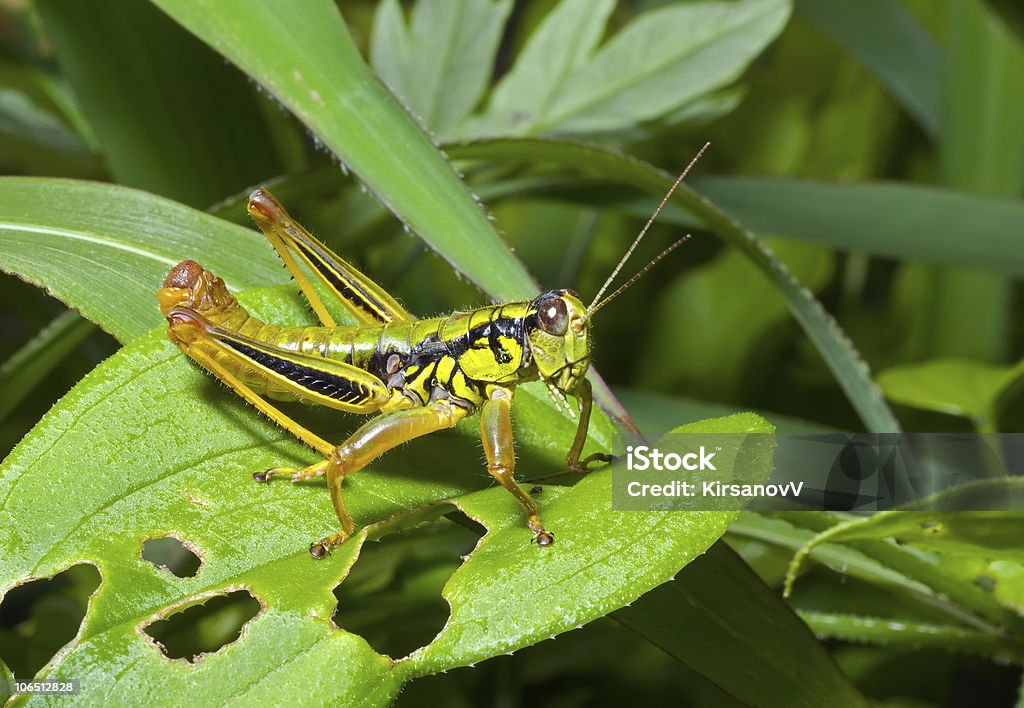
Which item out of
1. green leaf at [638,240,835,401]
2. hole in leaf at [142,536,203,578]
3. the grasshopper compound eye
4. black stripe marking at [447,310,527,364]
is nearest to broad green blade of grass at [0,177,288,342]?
black stripe marking at [447,310,527,364]

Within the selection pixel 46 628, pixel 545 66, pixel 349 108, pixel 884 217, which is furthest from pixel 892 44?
pixel 46 628

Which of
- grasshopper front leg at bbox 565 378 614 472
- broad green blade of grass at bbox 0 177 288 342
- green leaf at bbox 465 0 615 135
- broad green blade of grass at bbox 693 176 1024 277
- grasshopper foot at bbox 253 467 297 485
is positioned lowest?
grasshopper foot at bbox 253 467 297 485

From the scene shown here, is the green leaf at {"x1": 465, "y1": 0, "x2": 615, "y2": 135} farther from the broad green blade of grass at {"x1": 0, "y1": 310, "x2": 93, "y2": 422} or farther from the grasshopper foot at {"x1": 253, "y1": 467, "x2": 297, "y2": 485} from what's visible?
the grasshopper foot at {"x1": 253, "y1": 467, "x2": 297, "y2": 485}

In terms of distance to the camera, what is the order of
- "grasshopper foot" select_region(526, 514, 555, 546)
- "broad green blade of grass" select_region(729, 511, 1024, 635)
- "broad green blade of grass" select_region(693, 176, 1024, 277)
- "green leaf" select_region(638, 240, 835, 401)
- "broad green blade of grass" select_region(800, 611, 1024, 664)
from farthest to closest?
"green leaf" select_region(638, 240, 835, 401) < "broad green blade of grass" select_region(693, 176, 1024, 277) < "broad green blade of grass" select_region(800, 611, 1024, 664) < "broad green blade of grass" select_region(729, 511, 1024, 635) < "grasshopper foot" select_region(526, 514, 555, 546)

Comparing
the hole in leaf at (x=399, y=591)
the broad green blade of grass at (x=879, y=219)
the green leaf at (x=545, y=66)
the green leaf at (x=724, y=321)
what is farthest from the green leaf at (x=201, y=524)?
the green leaf at (x=724, y=321)

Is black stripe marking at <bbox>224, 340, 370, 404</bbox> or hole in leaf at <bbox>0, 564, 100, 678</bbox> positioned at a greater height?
black stripe marking at <bbox>224, 340, 370, 404</bbox>

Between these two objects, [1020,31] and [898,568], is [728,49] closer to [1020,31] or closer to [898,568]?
[1020,31]

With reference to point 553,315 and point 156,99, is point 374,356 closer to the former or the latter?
point 553,315
